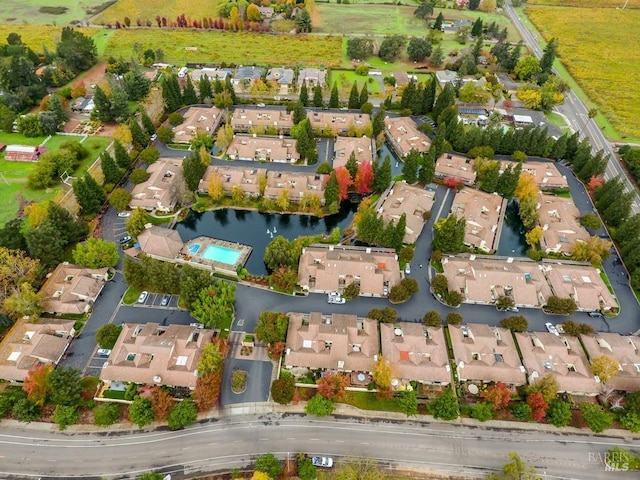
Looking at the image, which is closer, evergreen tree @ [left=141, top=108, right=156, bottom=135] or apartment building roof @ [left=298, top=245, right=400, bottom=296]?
apartment building roof @ [left=298, top=245, right=400, bottom=296]

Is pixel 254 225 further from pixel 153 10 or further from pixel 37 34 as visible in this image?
pixel 153 10

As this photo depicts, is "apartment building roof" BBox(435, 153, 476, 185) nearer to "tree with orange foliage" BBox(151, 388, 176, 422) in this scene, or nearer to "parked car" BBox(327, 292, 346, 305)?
"parked car" BBox(327, 292, 346, 305)

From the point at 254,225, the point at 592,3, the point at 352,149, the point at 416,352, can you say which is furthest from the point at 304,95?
the point at 592,3

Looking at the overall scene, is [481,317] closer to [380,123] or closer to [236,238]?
[236,238]

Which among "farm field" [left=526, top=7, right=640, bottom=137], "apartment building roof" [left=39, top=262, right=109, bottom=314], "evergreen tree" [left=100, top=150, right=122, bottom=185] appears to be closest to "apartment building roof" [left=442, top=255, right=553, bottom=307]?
"apartment building roof" [left=39, top=262, right=109, bottom=314]

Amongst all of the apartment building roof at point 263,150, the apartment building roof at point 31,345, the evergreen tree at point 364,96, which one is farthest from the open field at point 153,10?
the apartment building roof at point 31,345

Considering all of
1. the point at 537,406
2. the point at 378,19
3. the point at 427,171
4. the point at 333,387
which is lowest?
the point at 333,387

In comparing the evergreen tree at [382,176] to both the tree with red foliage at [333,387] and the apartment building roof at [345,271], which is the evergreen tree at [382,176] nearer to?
the apartment building roof at [345,271]
